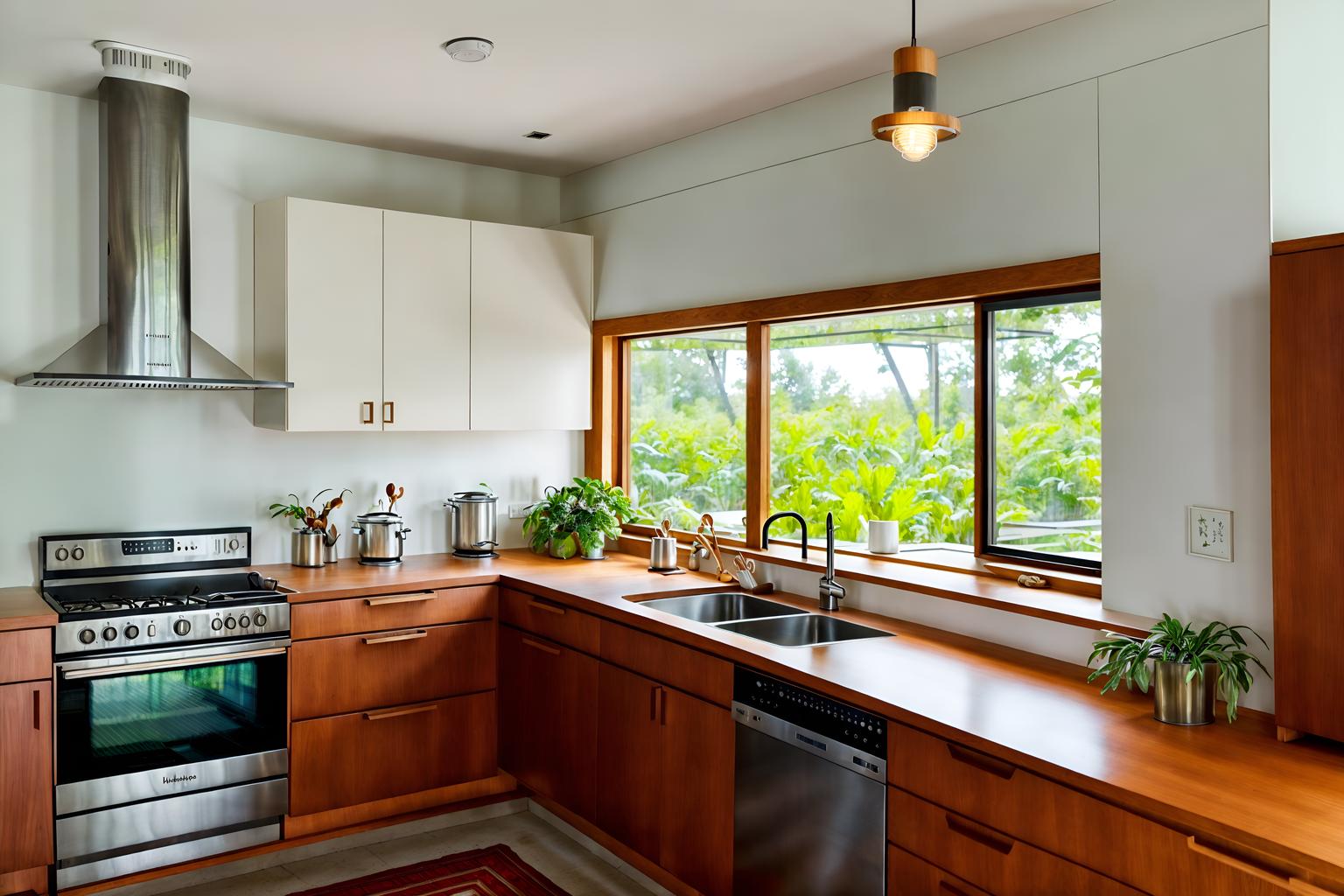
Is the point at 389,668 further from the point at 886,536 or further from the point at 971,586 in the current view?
the point at 971,586

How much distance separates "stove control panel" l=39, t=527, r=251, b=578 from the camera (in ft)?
11.5

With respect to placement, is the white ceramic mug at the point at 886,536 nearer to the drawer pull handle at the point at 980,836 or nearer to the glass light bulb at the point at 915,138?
the drawer pull handle at the point at 980,836

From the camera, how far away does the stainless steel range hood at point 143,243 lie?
3.31 metres

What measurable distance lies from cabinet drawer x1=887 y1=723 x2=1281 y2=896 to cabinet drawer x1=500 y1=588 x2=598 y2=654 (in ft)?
4.41

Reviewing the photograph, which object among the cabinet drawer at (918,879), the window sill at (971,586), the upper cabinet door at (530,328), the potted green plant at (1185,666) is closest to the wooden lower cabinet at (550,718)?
the window sill at (971,586)

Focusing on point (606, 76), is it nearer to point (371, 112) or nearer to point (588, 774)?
point (371, 112)

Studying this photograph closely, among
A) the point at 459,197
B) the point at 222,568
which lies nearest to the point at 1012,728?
the point at 222,568

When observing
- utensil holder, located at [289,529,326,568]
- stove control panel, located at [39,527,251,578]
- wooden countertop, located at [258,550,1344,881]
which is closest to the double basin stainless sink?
wooden countertop, located at [258,550,1344,881]

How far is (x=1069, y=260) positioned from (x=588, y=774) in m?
2.17

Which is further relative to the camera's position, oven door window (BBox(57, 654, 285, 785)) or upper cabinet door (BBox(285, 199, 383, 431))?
upper cabinet door (BBox(285, 199, 383, 431))

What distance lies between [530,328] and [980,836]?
2889 millimetres

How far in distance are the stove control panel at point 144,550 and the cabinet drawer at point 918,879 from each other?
8.94ft

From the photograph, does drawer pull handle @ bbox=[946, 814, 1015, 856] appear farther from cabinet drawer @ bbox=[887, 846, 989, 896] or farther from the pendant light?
the pendant light

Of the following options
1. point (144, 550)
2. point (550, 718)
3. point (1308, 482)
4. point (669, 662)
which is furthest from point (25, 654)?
point (1308, 482)
